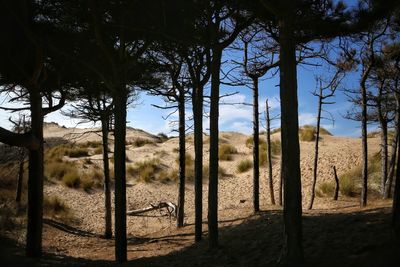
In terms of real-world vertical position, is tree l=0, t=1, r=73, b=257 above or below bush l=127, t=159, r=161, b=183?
above

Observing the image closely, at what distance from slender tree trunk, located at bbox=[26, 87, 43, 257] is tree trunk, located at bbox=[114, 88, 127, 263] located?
2416 mm

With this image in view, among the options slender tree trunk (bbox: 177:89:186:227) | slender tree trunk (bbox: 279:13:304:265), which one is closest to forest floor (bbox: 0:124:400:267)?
slender tree trunk (bbox: 279:13:304:265)

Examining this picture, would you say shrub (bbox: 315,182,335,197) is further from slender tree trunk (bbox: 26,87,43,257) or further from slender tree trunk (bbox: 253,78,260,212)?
slender tree trunk (bbox: 26,87,43,257)

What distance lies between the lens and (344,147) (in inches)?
1237

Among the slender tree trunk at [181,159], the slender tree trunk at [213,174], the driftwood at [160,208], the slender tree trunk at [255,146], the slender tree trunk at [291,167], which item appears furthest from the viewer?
the driftwood at [160,208]

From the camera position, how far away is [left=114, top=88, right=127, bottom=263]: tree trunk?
34.0 ft

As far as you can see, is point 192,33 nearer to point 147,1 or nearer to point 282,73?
point 147,1

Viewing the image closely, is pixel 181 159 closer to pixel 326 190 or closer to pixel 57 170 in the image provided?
pixel 326 190

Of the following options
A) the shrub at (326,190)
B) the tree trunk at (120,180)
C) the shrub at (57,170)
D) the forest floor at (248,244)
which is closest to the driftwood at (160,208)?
the forest floor at (248,244)

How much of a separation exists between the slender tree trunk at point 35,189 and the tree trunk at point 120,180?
242 cm

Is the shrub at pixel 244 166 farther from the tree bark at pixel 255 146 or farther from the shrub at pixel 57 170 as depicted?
the tree bark at pixel 255 146

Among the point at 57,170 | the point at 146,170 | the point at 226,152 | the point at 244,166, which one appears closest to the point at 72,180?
the point at 57,170

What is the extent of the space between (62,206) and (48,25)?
11.5m

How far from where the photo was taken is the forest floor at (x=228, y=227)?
779 cm
